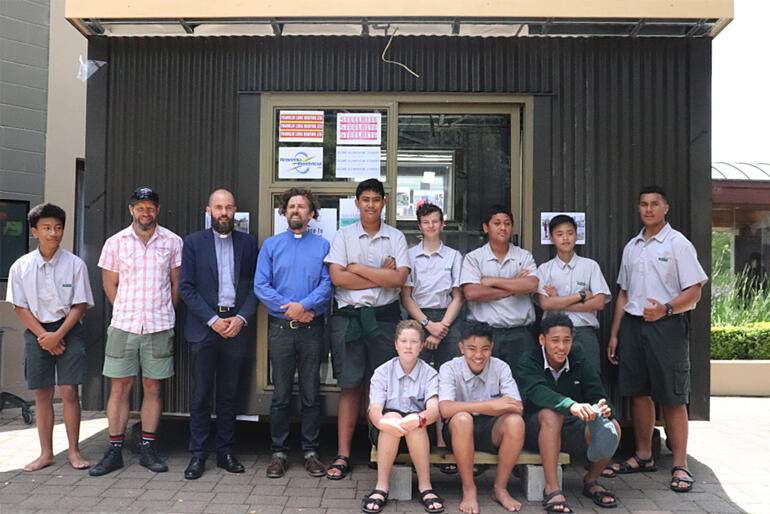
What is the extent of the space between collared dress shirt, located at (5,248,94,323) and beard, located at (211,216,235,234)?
106cm

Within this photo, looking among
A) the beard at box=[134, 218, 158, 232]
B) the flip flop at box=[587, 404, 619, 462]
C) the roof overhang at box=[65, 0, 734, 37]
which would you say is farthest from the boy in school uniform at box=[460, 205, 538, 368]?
the beard at box=[134, 218, 158, 232]

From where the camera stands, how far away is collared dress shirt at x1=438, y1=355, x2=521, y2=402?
4242mm

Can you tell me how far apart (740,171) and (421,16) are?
9.86 meters

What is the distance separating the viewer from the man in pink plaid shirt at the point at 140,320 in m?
4.75

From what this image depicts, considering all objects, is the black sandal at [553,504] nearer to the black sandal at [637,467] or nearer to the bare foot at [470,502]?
the bare foot at [470,502]

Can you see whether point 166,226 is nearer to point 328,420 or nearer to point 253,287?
point 253,287

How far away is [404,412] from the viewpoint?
424cm

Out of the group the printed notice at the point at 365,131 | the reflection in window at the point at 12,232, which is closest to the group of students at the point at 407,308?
the printed notice at the point at 365,131

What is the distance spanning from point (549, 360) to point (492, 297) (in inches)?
25.0

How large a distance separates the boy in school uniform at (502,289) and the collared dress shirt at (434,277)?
10 cm

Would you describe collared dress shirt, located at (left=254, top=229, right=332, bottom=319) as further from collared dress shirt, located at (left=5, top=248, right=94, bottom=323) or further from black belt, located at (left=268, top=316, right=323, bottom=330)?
collared dress shirt, located at (left=5, top=248, right=94, bottom=323)

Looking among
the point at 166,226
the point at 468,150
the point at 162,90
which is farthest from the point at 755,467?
the point at 162,90

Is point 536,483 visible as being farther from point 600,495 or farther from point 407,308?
point 407,308

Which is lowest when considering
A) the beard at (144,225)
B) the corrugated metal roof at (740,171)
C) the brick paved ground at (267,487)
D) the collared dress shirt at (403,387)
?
the brick paved ground at (267,487)
